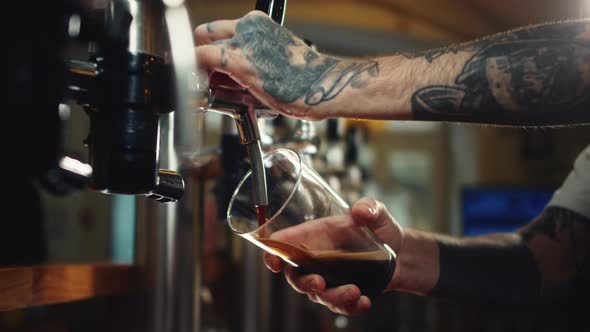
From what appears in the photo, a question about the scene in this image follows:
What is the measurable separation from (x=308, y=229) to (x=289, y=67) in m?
0.20

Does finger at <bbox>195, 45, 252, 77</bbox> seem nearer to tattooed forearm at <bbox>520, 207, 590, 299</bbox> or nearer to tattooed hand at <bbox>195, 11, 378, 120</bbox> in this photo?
tattooed hand at <bbox>195, 11, 378, 120</bbox>

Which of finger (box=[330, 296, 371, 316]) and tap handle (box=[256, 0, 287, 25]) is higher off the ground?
tap handle (box=[256, 0, 287, 25])

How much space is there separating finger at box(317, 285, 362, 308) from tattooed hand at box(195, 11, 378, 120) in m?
0.24

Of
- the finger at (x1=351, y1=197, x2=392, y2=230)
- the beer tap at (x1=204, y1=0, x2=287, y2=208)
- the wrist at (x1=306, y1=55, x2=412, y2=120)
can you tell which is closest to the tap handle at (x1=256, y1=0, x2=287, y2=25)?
the beer tap at (x1=204, y1=0, x2=287, y2=208)

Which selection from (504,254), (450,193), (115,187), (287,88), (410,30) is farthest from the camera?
(450,193)

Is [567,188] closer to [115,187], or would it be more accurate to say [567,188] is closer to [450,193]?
[115,187]

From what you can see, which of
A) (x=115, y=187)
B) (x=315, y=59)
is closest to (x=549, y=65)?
(x=315, y=59)

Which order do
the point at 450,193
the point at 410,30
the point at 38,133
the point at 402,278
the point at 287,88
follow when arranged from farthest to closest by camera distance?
the point at 450,193
the point at 410,30
the point at 402,278
the point at 287,88
the point at 38,133

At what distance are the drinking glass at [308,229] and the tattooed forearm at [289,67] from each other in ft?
0.42

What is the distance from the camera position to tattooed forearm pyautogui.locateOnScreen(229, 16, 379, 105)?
0.63 metres

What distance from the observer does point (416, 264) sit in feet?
3.55

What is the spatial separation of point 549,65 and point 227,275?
6.35 feet

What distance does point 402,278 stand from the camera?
3.44 feet

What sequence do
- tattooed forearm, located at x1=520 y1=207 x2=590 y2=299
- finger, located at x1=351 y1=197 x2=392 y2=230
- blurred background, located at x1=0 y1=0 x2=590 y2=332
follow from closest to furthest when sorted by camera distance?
finger, located at x1=351 y1=197 x2=392 y2=230
tattooed forearm, located at x1=520 y1=207 x2=590 y2=299
blurred background, located at x1=0 y1=0 x2=590 y2=332
